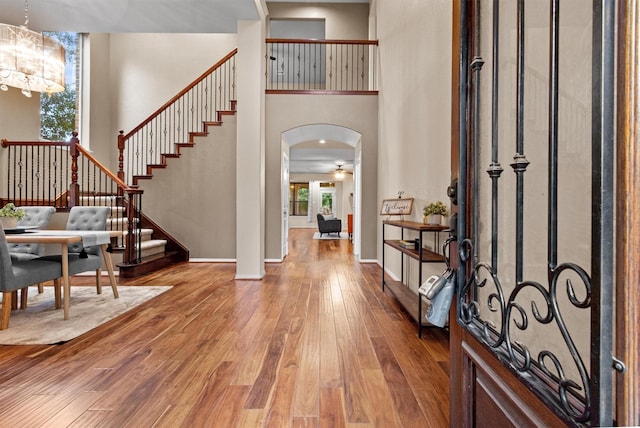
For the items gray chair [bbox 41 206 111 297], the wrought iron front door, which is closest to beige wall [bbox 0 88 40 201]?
gray chair [bbox 41 206 111 297]

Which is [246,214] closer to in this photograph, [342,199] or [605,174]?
[605,174]

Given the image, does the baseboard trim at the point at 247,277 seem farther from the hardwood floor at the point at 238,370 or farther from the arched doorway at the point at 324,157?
the arched doorway at the point at 324,157

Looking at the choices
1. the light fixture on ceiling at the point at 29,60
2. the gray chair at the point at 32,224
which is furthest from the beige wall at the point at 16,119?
the gray chair at the point at 32,224

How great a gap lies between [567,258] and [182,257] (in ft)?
19.9

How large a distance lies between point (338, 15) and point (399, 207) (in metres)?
6.10

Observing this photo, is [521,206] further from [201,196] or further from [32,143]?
[32,143]

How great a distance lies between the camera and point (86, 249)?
11.8 feet

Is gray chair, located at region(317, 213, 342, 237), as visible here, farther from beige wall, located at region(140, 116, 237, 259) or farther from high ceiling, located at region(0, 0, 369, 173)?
high ceiling, located at region(0, 0, 369, 173)

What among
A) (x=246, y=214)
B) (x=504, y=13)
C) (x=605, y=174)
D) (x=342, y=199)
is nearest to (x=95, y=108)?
(x=246, y=214)

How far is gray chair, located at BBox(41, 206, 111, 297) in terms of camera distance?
3.19 m

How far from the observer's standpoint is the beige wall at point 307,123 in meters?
5.96

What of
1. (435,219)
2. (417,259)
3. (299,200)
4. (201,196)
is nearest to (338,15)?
(201,196)

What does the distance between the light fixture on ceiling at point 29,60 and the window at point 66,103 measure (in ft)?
9.69

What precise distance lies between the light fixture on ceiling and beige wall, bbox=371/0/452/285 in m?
4.23
